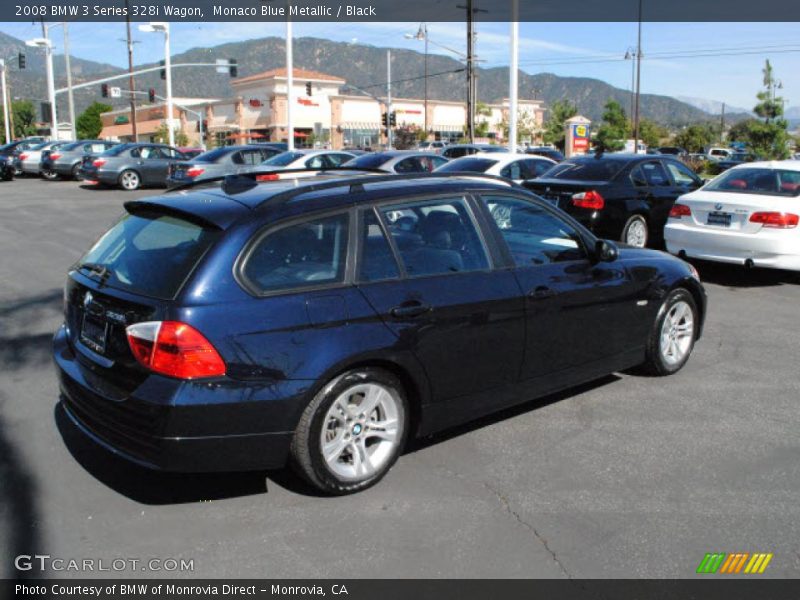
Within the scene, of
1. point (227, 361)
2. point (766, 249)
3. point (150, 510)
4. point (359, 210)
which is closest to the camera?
point (227, 361)

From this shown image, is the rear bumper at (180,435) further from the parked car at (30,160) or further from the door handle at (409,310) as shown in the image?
the parked car at (30,160)

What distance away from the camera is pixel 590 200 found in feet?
35.0

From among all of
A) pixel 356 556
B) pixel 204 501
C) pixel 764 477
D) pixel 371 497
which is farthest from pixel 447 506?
pixel 764 477

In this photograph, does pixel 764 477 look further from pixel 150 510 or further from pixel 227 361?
pixel 150 510

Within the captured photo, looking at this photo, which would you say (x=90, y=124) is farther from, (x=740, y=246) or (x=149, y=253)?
(x=149, y=253)

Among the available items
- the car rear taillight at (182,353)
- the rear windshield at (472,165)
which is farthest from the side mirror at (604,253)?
the rear windshield at (472,165)

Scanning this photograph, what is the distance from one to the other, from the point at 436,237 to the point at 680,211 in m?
6.76

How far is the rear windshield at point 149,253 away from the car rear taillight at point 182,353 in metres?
0.19

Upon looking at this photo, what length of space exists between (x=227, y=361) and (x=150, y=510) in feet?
3.21

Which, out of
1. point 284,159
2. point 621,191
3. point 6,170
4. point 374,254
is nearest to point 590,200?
point 621,191

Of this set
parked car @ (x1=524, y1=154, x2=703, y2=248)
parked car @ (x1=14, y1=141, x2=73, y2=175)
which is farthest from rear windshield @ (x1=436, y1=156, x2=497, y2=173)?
parked car @ (x1=14, y1=141, x2=73, y2=175)

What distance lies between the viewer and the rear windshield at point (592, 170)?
36.9 ft

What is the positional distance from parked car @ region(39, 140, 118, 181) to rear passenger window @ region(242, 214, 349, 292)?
26.1 m
